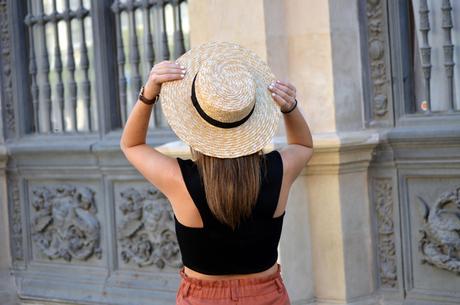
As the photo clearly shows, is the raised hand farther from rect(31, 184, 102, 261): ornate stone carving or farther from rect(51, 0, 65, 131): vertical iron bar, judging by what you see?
rect(51, 0, 65, 131): vertical iron bar

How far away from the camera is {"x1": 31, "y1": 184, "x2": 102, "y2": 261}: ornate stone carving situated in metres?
7.98

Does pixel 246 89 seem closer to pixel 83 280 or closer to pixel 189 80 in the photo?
pixel 189 80

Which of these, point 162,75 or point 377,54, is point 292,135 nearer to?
point 162,75

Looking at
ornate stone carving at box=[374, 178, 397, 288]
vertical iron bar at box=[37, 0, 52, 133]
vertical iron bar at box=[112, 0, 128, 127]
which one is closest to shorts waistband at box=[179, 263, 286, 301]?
ornate stone carving at box=[374, 178, 397, 288]

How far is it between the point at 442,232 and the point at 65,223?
3.29m

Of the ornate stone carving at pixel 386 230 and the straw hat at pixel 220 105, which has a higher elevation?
the straw hat at pixel 220 105

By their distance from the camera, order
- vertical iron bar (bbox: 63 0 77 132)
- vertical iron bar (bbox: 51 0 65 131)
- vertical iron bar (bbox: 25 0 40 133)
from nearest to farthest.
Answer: vertical iron bar (bbox: 63 0 77 132) < vertical iron bar (bbox: 51 0 65 131) < vertical iron bar (bbox: 25 0 40 133)

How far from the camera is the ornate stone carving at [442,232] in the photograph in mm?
6023

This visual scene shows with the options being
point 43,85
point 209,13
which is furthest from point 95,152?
point 209,13

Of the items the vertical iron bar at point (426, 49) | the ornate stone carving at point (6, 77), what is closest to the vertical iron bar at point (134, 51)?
the ornate stone carving at point (6, 77)

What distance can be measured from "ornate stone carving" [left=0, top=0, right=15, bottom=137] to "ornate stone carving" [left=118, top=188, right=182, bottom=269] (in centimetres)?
143

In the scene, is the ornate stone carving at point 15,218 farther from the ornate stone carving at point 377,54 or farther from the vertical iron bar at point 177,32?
the ornate stone carving at point 377,54

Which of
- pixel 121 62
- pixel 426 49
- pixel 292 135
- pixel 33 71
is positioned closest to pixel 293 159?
pixel 292 135

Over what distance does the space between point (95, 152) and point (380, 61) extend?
245 centimetres
